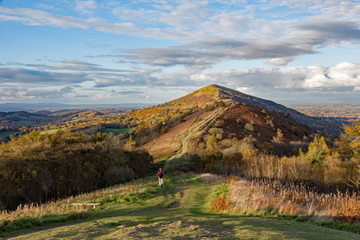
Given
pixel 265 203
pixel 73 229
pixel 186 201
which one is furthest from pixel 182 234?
pixel 186 201

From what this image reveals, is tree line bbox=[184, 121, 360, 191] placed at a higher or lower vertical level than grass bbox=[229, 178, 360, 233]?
lower

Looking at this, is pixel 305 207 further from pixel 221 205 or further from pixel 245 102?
pixel 245 102

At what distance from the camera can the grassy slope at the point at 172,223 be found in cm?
720

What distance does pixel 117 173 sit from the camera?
34.1 m

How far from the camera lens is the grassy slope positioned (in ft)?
23.6

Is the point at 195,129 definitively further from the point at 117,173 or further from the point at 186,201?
the point at 186,201

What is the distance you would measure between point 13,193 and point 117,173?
41.7 ft

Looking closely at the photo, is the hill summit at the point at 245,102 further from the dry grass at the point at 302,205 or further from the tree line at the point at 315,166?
the dry grass at the point at 302,205

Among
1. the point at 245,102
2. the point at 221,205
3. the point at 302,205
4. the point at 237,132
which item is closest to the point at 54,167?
the point at 221,205

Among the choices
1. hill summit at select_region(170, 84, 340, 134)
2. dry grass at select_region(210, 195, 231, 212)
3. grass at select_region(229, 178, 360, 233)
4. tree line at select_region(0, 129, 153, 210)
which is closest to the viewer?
grass at select_region(229, 178, 360, 233)

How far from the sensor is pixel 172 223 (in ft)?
29.2

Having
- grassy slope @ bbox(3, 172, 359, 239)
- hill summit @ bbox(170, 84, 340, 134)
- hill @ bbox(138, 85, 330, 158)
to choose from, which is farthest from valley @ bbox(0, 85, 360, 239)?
hill summit @ bbox(170, 84, 340, 134)

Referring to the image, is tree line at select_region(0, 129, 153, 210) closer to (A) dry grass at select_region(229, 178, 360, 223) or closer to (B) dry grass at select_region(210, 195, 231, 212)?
(B) dry grass at select_region(210, 195, 231, 212)

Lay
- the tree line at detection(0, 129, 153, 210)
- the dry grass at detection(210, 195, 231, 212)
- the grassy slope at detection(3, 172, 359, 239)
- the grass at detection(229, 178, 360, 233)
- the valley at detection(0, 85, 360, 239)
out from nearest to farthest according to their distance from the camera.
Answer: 1. the grassy slope at detection(3, 172, 359, 239)
2. the valley at detection(0, 85, 360, 239)
3. the grass at detection(229, 178, 360, 233)
4. the dry grass at detection(210, 195, 231, 212)
5. the tree line at detection(0, 129, 153, 210)
